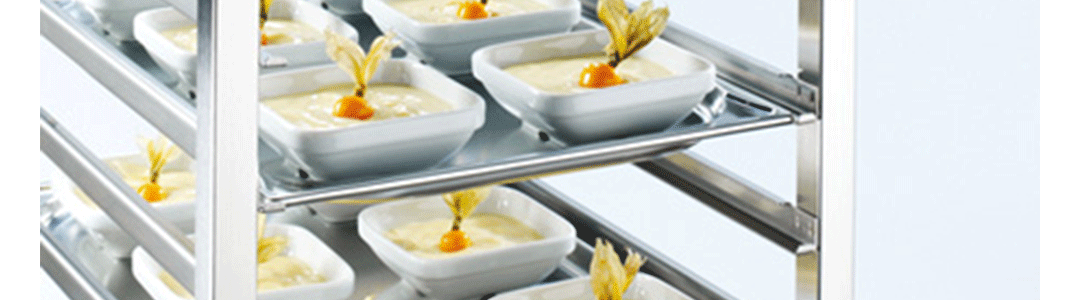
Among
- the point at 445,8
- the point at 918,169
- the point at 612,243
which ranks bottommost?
the point at 918,169

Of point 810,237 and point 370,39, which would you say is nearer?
point 810,237

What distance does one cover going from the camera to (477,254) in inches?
113

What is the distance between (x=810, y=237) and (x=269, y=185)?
0.71 metres

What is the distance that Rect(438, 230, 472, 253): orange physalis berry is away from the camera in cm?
289

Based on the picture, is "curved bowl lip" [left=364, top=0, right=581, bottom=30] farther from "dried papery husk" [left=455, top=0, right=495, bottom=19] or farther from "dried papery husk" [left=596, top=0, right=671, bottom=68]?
"dried papery husk" [left=596, top=0, right=671, bottom=68]

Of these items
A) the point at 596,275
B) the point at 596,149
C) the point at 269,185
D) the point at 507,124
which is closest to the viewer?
the point at 269,185

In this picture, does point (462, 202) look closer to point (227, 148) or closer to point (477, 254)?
point (477, 254)

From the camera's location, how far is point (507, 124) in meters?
2.65

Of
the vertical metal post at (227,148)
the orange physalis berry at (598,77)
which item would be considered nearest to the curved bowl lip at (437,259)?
the orange physalis berry at (598,77)

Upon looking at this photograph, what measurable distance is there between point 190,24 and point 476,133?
0.46 meters

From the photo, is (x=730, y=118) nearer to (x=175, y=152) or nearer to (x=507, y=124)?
(x=507, y=124)

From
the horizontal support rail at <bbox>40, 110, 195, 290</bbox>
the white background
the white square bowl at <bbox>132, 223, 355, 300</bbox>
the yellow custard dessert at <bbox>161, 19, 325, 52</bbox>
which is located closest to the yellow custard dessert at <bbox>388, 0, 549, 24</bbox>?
the yellow custard dessert at <bbox>161, 19, 325, 52</bbox>

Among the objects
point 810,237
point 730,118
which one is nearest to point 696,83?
point 730,118

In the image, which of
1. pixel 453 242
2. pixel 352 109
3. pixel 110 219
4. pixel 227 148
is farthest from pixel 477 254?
pixel 227 148
